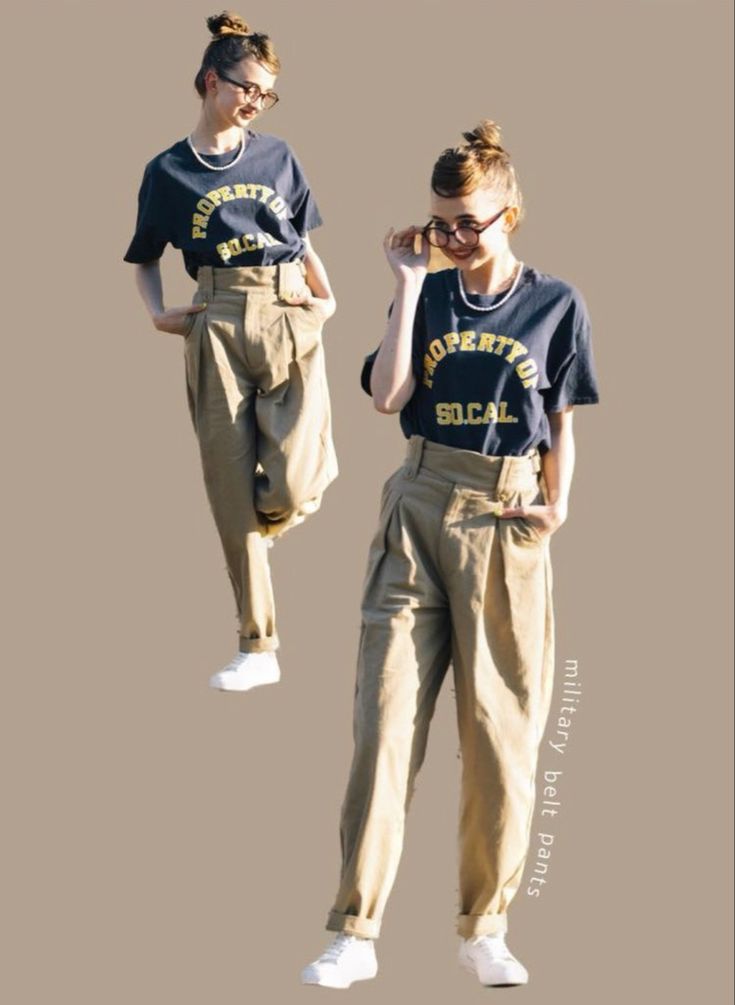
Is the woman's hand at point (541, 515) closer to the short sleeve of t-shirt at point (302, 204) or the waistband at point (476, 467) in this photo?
the waistband at point (476, 467)

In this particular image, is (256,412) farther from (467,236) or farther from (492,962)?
(492,962)

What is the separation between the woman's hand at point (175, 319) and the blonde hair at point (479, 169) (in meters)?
2.44

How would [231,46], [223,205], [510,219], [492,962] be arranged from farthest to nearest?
[223,205]
[231,46]
[492,962]
[510,219]

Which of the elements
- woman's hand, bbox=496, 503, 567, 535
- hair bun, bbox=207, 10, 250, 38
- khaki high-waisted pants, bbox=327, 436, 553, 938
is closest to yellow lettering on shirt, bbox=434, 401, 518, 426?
khaki high-waisted pants, bbox=327, 436, 553, 938

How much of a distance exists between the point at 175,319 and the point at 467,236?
101 inches

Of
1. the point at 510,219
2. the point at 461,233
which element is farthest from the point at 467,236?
the point at 510,219

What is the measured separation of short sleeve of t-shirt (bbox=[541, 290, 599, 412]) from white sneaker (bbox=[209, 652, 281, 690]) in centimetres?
267

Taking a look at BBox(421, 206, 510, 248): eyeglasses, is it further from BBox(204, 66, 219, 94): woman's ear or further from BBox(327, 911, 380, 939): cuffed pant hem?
BBox(327, 911, 380, 939): cuffed pant hem

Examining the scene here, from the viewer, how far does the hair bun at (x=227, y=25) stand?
35.1 ft

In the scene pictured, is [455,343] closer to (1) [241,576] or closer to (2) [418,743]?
(2) [418,743]

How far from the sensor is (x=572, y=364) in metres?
8.96

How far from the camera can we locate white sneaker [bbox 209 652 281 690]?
11109mm

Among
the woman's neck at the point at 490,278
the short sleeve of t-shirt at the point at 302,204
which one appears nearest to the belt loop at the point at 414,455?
the woman's neck at the point at 490,278

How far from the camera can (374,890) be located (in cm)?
887
